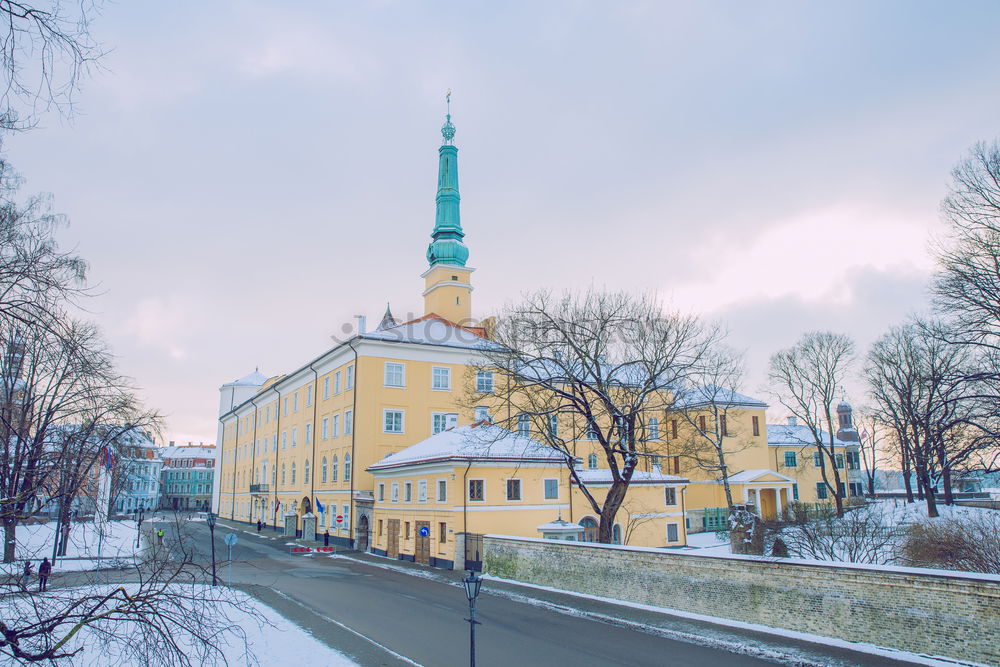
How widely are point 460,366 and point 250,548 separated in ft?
55.6

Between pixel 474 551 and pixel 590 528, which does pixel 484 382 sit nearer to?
pixel 590 528

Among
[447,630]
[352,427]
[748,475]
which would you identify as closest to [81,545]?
[447,630]

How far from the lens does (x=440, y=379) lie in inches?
1700

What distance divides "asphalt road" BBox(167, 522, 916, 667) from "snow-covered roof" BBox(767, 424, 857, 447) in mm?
44751

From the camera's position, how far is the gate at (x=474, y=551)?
26.2m

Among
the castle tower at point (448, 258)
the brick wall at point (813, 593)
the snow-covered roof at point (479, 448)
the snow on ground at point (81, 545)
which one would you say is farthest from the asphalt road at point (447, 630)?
the castle tower at point (448, 258)

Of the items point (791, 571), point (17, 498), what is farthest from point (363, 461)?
point (17, 498)

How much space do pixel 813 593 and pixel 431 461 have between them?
1793 cm

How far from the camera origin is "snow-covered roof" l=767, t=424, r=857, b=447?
60.8 m

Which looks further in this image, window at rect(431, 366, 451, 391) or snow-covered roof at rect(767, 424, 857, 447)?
snow-covered roof at rect(767, 424, 857, 447)

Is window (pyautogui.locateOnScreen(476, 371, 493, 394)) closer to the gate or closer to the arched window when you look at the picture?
the arched window

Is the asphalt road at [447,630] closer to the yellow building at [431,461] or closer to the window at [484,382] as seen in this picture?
the yellow building at [431,461]

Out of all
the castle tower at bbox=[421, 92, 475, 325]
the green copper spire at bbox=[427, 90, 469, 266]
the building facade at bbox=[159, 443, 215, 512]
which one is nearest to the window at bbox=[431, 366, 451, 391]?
the castle tower at bbox=[421, 92, 475, 325]

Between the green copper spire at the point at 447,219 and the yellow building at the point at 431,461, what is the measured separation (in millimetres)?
126
